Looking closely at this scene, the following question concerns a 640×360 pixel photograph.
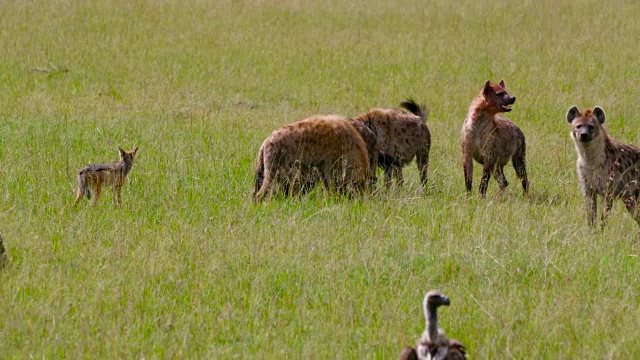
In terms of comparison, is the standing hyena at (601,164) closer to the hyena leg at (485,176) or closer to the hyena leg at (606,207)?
the hyena leg at (606,207)

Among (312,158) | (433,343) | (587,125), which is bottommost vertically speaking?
(312,158)

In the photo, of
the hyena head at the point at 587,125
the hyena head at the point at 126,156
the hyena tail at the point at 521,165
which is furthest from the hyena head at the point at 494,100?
the hyena head at the point at 126,156

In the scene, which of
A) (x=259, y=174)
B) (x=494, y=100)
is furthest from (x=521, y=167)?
(x=259, y=174)

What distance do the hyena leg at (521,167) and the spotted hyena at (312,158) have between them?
165 centimetres

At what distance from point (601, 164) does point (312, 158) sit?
220 centimetres

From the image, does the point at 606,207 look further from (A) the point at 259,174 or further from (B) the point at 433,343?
(B) the point at 433,343

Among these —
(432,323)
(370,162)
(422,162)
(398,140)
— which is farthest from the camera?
(422,162)

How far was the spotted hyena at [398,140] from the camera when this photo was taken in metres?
9.63

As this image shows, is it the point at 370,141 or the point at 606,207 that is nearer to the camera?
the point at 606,207

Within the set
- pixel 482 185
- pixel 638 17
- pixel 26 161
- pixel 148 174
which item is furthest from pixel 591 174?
pixel 638 17

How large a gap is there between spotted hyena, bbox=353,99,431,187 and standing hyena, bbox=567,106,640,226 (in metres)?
1.85

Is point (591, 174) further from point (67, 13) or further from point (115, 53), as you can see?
point (67, 13)

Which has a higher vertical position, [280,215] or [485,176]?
[280,215]

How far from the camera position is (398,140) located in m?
9.73
